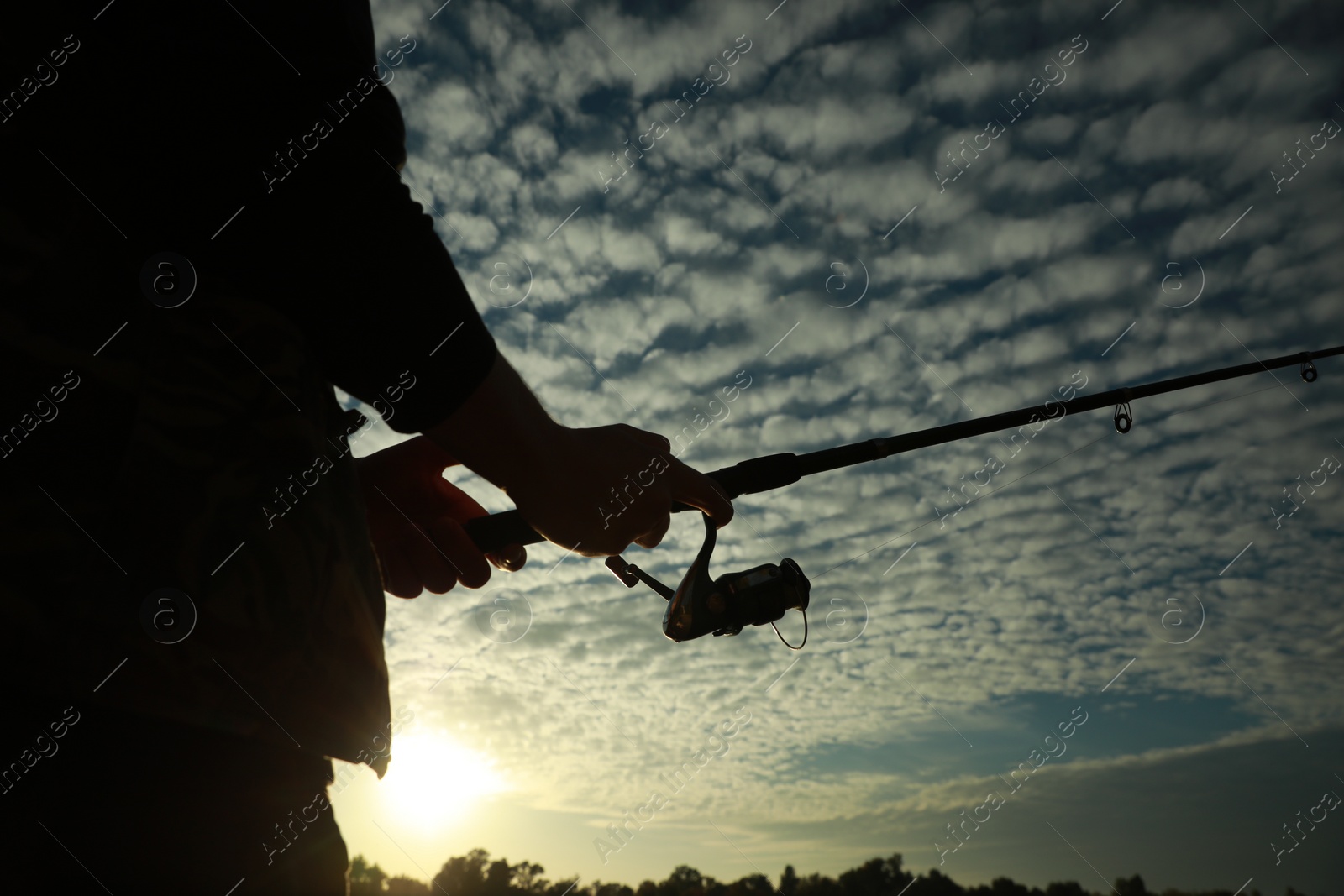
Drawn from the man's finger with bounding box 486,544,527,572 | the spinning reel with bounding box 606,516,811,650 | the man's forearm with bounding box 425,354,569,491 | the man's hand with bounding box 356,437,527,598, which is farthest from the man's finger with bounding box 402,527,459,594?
the man's forearm with bounding box 425,354,569,491

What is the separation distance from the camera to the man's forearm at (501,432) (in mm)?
1786

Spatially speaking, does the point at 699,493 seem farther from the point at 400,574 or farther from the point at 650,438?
the point at 400,574

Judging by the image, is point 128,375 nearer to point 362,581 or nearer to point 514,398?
point 362,581

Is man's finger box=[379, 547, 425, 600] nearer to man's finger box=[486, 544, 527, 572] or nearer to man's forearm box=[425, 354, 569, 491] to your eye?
man's finger box=[486, 544, 527, 572]

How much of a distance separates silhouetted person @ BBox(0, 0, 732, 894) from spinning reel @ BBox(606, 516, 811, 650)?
1.77 m

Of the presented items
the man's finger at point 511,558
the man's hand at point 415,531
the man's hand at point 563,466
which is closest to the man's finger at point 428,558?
the man's hand at point 415,531

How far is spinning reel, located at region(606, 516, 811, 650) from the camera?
10.8ft

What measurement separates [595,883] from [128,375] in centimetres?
9374

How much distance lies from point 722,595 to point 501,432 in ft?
6.08

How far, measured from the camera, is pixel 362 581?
1.65 m

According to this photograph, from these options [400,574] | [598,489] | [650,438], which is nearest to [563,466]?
[598,489]

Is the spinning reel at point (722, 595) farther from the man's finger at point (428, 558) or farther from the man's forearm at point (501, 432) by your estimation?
the man's forearm at point (501, 432)

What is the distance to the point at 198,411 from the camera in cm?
138

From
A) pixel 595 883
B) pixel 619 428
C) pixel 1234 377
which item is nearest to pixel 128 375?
pixel 619 428
